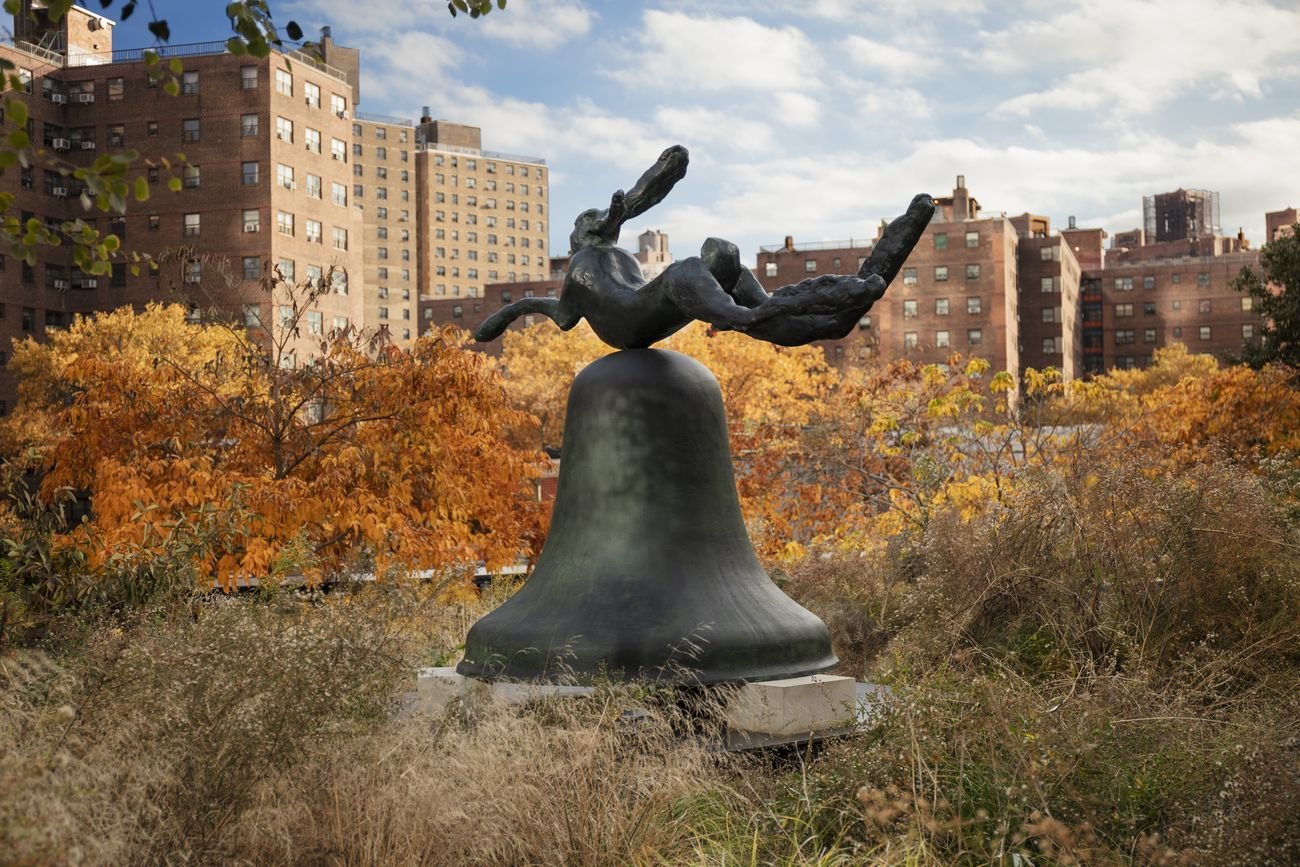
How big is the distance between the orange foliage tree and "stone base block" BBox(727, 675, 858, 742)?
584cm

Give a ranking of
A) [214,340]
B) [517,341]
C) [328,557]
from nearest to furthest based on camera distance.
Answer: [328,557] → [214,340] → [517,341]

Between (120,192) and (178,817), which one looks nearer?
(120,192)

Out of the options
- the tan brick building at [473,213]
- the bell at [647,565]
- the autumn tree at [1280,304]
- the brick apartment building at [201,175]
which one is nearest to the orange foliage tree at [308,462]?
the bell at [647,565]

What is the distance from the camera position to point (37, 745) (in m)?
4.96

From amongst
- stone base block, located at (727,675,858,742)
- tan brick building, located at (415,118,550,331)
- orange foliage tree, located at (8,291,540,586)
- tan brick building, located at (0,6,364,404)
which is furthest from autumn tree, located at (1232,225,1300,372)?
tan brick building, located at (415,118,550,331)

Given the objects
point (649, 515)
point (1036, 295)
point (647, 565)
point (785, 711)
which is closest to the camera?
point (785, 711)

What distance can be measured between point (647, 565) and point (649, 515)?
272mm

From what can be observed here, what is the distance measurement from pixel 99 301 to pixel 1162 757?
69541 millimetres

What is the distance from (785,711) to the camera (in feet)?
21.4

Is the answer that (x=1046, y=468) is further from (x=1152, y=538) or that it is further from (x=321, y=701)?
(x=321, y=701)

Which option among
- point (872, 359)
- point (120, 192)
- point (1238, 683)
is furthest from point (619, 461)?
point (872, 359)

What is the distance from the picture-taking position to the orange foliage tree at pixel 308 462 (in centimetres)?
1234

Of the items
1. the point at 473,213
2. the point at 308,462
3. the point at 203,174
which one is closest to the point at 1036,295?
the point at 203,174

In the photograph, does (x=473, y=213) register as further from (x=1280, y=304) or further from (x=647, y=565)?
(x=647, y=565)
